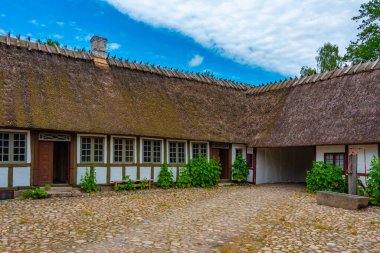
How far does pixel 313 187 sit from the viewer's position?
1620 cm

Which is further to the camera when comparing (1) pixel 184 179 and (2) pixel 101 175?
(1) pixel 184 179

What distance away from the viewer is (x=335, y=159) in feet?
53.6

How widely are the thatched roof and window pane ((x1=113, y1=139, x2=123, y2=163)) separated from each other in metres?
0.90

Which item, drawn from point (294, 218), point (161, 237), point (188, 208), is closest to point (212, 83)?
point (188, 208)

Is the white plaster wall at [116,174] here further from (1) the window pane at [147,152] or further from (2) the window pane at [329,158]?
(2) the window pane at [329,158]

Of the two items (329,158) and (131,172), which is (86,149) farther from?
(329,158)

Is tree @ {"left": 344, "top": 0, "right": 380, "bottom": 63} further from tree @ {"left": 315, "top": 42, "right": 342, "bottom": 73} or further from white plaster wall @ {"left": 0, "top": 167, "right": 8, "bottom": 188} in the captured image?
white plaster wall @ {"left": 0, "top": 167, "right": 8, "bottom": 188}

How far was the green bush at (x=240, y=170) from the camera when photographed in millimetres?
20016

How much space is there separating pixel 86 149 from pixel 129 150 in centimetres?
201

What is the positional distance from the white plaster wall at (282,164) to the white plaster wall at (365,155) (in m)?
5.97

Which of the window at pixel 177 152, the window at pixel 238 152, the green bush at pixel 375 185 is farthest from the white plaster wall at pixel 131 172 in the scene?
the green bush at pixel 375 185

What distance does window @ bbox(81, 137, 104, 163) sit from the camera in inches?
606

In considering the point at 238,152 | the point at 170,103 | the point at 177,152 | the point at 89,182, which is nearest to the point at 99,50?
the point at 170,103

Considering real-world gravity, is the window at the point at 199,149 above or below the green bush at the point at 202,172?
above
